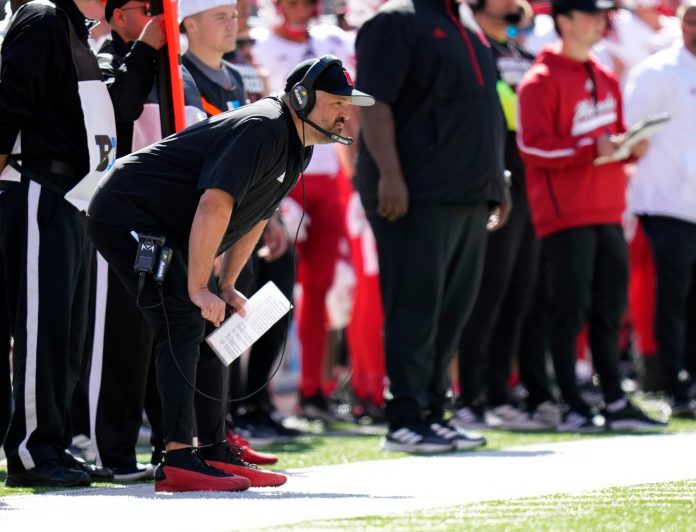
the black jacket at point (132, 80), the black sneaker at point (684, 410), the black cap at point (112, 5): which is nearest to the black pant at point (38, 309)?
the black jacket at point (132, 80)

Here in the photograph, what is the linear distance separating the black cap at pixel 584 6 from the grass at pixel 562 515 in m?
4.21

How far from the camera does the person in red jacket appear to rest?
8945 mm

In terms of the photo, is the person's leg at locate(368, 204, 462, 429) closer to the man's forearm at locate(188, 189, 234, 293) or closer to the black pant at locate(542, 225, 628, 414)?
the black pant at locate(542, 225, 628, 414)

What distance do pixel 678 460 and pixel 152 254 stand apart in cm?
250

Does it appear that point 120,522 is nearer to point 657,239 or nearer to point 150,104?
point 150,104

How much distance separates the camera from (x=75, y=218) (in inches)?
250

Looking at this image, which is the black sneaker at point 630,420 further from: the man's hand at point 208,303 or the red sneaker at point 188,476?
the man's hand at point 208,303

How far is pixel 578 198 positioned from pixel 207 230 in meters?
3.76

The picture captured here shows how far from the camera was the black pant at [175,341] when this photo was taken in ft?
19.0

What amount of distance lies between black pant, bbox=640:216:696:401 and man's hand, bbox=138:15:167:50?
4.48 metres

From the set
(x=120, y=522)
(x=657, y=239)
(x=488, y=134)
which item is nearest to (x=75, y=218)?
(x=120, y=522)

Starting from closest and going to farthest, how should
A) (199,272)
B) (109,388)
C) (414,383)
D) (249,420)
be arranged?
(199,272) < (109,388) < (414,383) < (249,420)

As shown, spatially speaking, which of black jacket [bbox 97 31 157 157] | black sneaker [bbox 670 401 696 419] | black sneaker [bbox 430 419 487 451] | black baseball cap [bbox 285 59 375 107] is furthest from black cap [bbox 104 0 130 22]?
black sneaker [bbox 670 401 696 419]

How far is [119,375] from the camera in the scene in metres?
6.66
